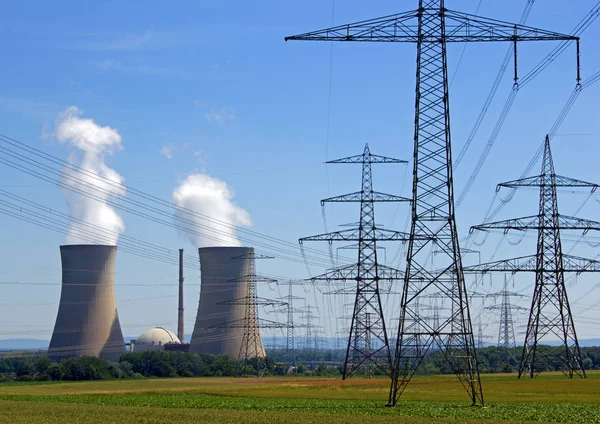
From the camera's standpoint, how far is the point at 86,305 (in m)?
73.8

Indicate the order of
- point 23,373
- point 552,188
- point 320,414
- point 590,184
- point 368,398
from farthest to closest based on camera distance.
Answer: point 23,373, point 552,188, point 590,184, point 368,398, point 320,414

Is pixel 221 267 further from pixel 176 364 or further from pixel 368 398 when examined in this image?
pixel 368 398

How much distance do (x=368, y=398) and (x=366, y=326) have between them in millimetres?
11359

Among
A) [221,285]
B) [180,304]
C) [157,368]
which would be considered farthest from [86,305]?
[180,304]

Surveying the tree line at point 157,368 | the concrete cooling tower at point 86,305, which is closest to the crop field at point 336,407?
the tree line at point 157,368

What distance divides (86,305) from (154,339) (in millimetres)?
52268

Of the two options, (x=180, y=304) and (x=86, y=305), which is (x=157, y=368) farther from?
(x=180, y=304)

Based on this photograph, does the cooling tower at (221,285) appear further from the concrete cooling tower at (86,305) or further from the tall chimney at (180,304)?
the tall chimney at (180,304)

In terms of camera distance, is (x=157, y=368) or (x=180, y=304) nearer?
(x=157, y=368)

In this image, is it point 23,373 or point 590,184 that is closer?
point 590,184

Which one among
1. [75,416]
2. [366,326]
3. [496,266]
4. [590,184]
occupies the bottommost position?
[75,416]

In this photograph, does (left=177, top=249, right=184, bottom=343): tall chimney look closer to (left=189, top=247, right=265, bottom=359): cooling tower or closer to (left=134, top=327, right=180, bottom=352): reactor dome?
Answer: (left=134, top=327, right=180, bottom=352): reactor dome

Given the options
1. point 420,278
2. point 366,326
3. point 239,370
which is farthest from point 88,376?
point 420,278

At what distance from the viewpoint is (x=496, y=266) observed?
42.8 metres
